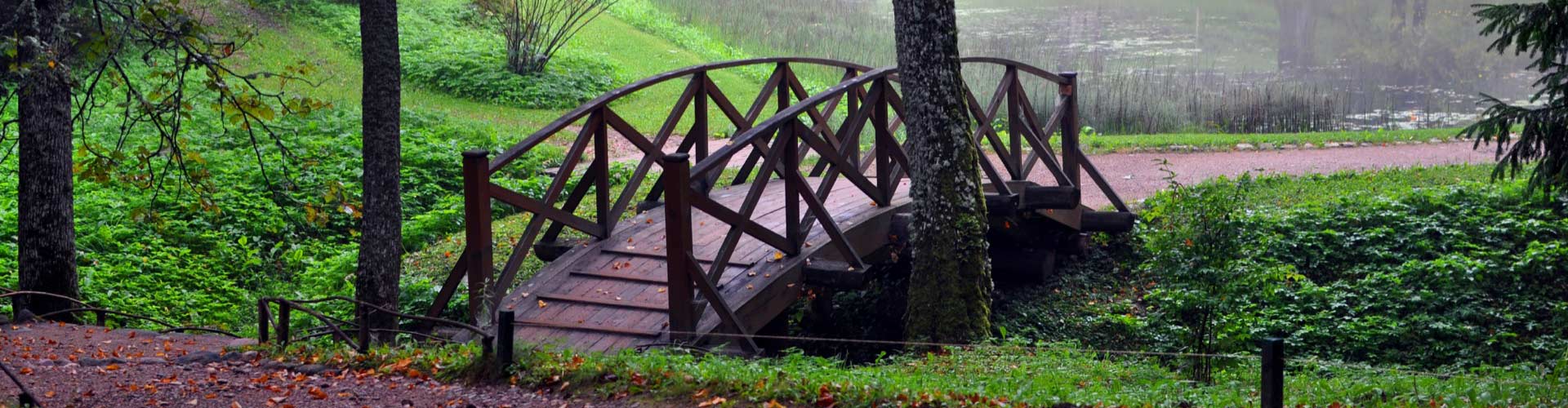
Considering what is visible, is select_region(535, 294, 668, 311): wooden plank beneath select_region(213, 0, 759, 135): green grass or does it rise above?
beneath

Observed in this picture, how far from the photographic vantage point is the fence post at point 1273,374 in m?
5.18

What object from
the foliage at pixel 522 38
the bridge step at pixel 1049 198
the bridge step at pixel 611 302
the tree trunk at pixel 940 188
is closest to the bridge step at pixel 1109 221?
the bridge step at pixel 1049 198

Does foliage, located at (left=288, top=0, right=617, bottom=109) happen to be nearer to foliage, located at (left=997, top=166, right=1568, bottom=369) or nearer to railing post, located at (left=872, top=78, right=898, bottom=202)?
foliage, located at (left=997, top=166, right=1568, bottom=369)

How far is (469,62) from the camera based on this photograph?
22.7 metres

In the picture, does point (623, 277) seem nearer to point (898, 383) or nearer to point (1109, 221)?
point (898, 383)

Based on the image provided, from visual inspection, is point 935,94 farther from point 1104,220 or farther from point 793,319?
point 1104,220

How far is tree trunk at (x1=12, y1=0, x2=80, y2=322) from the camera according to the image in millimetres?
8070

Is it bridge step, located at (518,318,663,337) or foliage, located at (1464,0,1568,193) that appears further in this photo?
foliage, located at (1464,0,1568,193)

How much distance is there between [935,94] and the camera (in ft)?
27.9

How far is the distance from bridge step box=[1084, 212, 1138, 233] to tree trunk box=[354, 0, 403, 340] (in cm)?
648

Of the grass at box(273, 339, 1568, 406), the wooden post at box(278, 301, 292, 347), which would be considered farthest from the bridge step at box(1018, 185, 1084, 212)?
the wooden post at box(278, 301, 292, 347)

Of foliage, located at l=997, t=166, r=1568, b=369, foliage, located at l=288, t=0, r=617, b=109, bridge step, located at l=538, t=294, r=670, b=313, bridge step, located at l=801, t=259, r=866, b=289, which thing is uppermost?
foliage, located at l=288, t=0, r=617, b=109

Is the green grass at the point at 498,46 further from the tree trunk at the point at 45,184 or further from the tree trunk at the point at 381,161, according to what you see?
the tree trunk at the point at 381,161

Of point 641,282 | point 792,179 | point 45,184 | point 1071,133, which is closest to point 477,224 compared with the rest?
point 641,282
